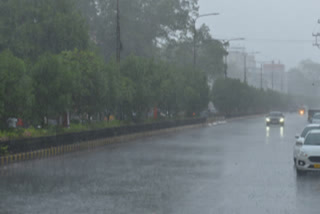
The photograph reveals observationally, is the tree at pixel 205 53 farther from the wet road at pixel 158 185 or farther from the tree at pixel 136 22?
the wet road at pixel 158 185

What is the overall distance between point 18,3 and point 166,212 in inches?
1326

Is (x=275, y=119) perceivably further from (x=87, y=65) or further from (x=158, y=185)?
(x=158, y=185)

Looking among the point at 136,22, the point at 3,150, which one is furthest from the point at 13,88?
the point at 136,22

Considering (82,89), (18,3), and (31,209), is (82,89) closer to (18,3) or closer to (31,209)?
(18,3)

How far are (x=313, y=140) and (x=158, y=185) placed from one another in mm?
5942

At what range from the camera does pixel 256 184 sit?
1672cm

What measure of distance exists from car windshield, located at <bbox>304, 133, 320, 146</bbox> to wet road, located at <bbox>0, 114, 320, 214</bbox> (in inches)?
42.2

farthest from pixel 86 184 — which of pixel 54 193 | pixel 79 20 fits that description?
pixel 79 20

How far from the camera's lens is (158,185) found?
16344 millimetres

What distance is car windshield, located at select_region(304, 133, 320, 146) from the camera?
1962 centimetres

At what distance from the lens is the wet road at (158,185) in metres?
12.7

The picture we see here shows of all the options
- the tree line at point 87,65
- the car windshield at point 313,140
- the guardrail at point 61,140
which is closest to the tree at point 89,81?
the tree line at point 87,65

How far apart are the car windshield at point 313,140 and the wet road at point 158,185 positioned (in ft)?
3.52

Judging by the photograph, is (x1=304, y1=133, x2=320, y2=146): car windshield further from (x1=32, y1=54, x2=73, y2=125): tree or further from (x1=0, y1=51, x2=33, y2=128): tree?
(x1=32, y1=54, x2=73, y2=125): tree
